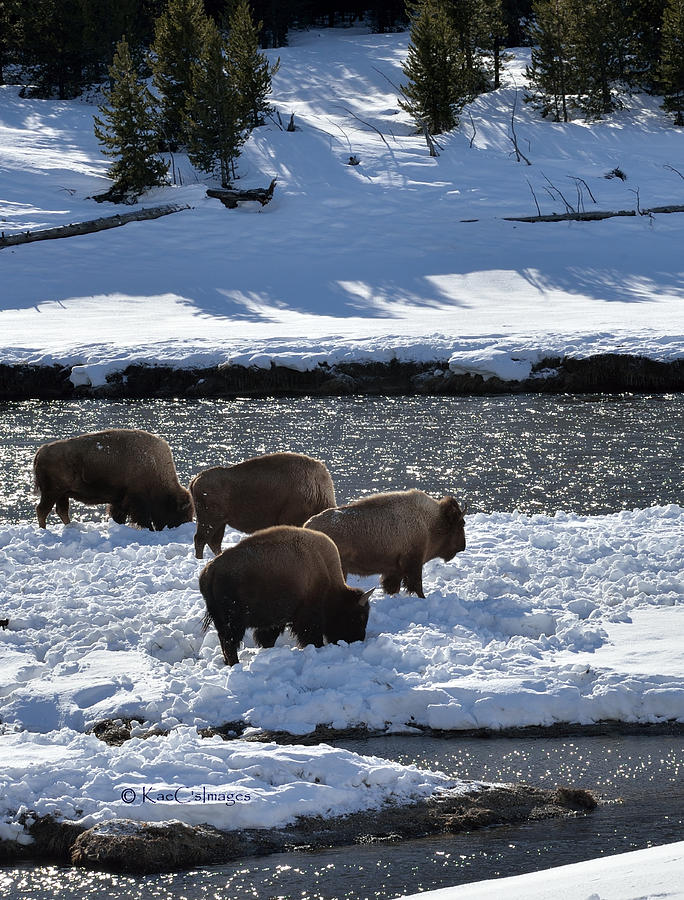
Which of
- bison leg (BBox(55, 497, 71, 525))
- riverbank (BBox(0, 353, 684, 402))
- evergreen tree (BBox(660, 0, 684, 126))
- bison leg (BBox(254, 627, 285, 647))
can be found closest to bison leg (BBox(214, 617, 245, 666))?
bison leg (BBox(254, 627, 285, 647))

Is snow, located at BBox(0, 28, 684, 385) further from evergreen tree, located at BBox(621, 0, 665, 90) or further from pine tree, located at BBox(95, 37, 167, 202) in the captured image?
evergreen tree, located at BBox(621, 0, 665, 90)

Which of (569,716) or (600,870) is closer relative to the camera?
(600,870)

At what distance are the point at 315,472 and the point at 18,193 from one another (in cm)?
3758

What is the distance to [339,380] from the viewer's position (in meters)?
24.3

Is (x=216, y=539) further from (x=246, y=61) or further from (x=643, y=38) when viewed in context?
(x=643, y=38)

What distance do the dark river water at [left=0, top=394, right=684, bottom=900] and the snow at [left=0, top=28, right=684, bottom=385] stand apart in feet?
10.0

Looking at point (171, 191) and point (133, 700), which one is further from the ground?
point (171, 191)

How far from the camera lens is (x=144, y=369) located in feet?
81.9

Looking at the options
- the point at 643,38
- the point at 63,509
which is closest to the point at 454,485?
the point at 63,509

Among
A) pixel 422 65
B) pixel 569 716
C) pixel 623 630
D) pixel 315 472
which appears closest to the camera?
pixel 569 716

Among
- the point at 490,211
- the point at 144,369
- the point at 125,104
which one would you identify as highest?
the point at 125,104

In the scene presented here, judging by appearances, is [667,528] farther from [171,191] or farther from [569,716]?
[171,191]

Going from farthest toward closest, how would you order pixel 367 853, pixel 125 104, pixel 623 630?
pixel 125 104, pixel 623 630, pixel 367 853

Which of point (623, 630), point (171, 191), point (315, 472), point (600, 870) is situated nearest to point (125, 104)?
point (171, 191)
